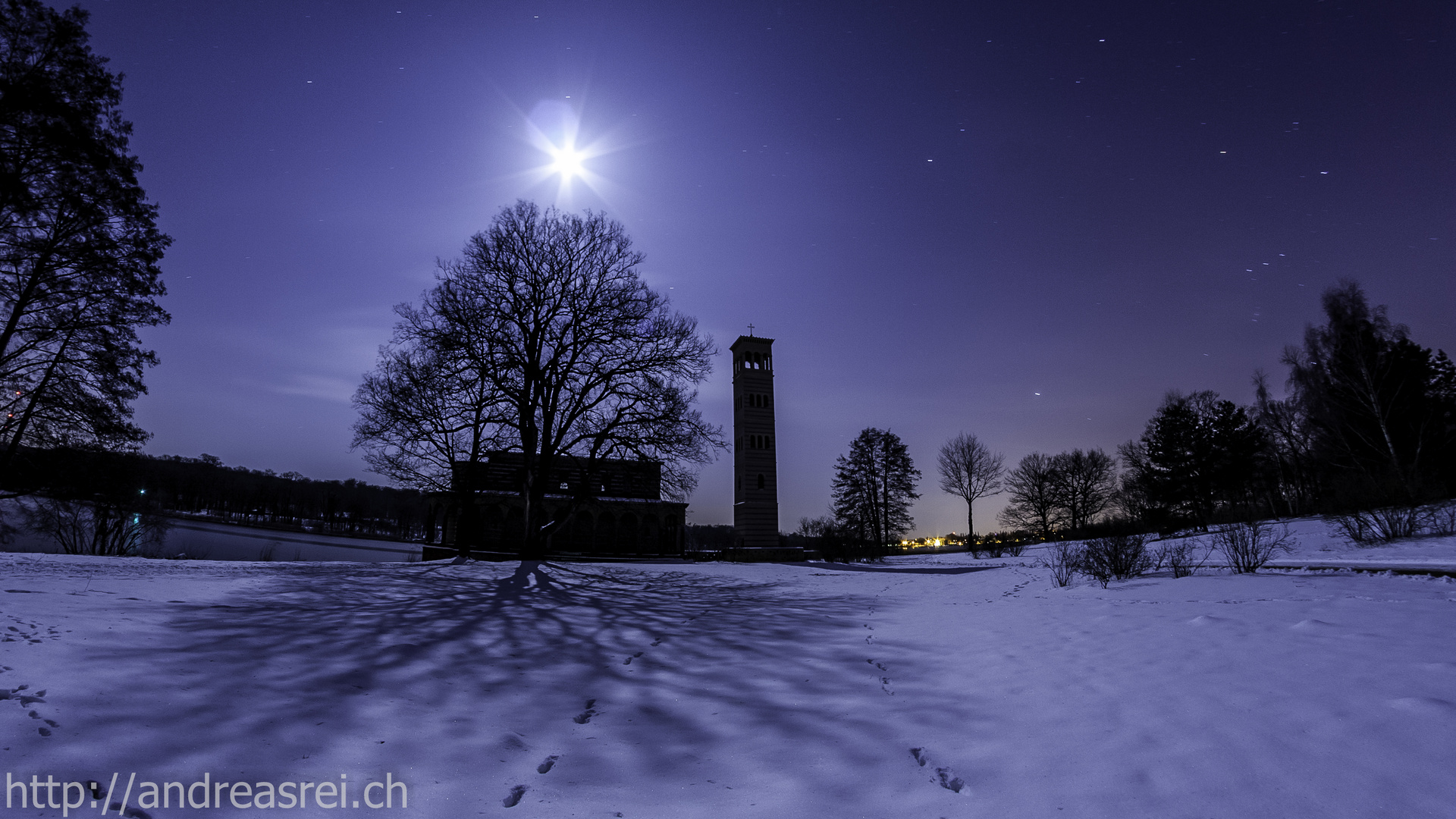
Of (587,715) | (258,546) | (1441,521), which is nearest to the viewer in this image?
(587,715)

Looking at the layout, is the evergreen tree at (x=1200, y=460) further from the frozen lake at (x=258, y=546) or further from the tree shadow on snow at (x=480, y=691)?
the frozen lake at (x=258, y=546)

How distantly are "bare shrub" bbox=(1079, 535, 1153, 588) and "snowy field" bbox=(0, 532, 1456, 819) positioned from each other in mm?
3137

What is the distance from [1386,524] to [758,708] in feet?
58.4

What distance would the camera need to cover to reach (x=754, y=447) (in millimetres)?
43219

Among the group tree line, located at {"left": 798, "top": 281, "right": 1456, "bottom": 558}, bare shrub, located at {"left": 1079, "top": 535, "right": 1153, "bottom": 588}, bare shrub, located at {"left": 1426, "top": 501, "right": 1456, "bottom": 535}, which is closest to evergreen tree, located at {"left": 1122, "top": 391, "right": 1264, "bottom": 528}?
tree line, located at {"left": 798, "top": 281, "right": 1456, "bottom": 558}

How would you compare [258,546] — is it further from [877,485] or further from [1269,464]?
[1269,464]

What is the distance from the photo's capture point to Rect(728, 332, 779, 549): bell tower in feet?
137

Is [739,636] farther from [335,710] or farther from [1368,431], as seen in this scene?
[1368,431]

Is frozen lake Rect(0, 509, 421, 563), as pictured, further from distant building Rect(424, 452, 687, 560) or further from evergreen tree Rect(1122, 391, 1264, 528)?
evergreen tree Rect(1122, 391, 1264, 528)

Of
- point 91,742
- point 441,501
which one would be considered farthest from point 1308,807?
point 441,501

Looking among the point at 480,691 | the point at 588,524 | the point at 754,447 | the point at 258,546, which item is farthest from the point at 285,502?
the point at 480,691

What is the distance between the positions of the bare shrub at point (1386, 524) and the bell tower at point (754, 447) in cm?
3081

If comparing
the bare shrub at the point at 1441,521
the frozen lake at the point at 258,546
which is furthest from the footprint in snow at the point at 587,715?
the frozen lake at the point at 258,546

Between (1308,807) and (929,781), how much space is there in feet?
4.78
